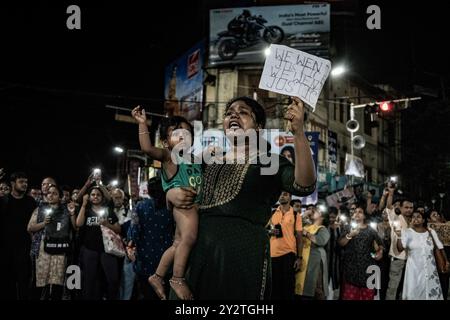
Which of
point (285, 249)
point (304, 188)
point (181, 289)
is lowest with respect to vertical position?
point (285, 249)

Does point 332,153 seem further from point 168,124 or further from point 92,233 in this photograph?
point 168,124

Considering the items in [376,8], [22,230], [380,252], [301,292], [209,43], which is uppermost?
[209,43]

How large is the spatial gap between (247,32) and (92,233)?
690 inches

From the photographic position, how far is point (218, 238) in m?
2.64

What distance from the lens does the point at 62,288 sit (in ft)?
25.8

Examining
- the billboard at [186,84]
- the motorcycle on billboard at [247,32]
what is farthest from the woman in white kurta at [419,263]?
the billboard at [186,84]

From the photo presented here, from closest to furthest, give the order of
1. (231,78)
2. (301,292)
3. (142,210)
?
(142,210) < (301,292) < (231,78)

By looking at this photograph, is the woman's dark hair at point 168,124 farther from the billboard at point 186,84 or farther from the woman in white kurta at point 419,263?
the billboard at point 186,84

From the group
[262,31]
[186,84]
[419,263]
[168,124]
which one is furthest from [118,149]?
[168,124]

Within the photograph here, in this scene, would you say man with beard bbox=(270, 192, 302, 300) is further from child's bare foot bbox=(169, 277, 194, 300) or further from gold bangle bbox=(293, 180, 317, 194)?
gold bangle bbox=(293, 180, 317, 194)

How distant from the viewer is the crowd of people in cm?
265
